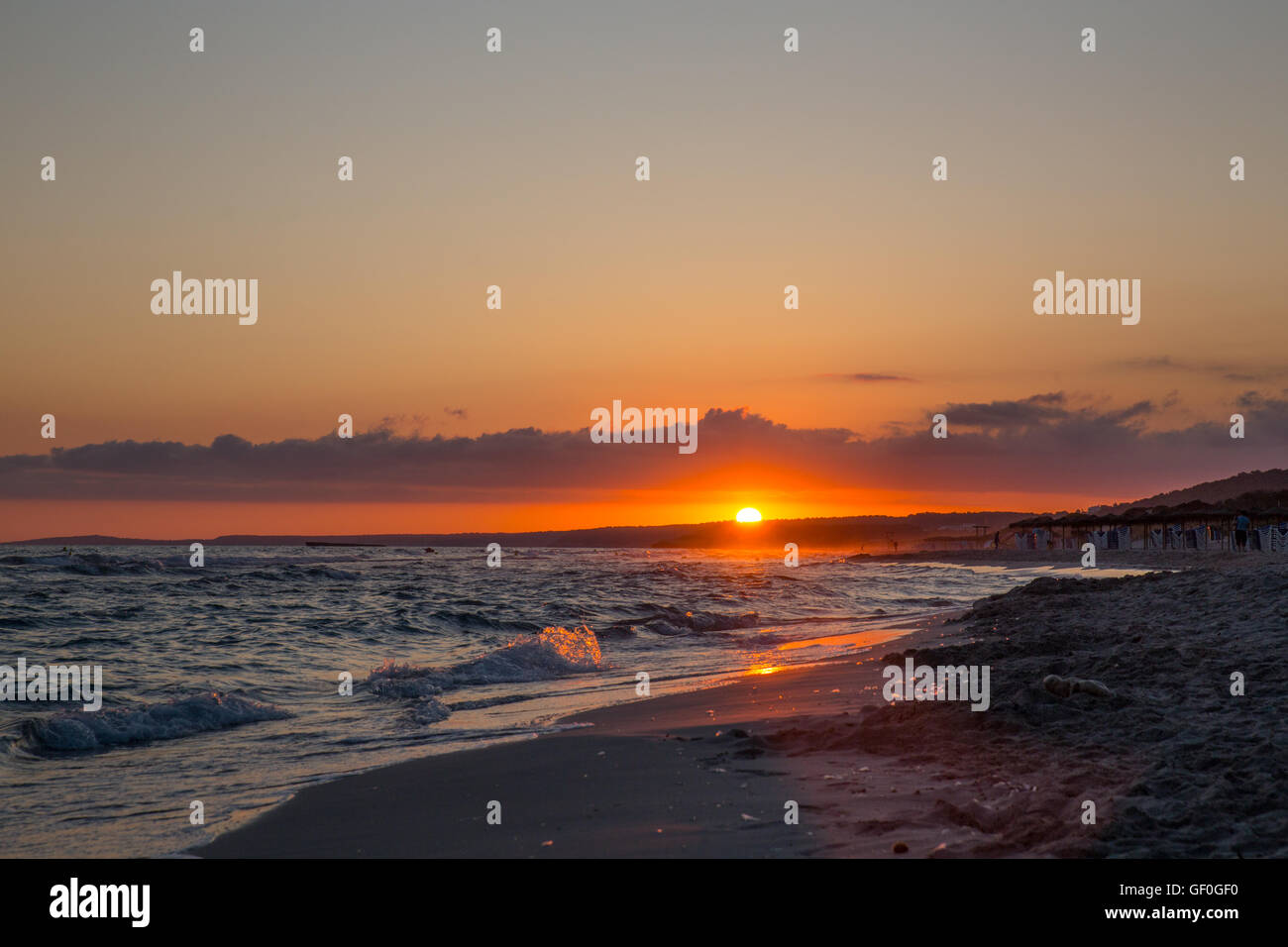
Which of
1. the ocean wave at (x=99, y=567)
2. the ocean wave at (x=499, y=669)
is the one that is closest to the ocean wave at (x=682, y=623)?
the ocean wave at (x=499, y=669)

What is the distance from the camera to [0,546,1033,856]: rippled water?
25.9 feet

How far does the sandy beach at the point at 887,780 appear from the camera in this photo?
4840mm

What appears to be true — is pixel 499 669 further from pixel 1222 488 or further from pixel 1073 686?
pixel 1222 488

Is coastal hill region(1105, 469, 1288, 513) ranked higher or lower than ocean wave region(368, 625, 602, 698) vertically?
higher

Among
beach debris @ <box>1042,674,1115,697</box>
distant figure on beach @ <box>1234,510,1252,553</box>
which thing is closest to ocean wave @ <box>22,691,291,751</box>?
beach debris @ <box>1042,674,1115,697</box>

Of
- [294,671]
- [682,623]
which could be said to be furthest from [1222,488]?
[294,671]

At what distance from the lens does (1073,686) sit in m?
7.76

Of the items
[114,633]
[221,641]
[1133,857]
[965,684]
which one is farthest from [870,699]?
[114,633]

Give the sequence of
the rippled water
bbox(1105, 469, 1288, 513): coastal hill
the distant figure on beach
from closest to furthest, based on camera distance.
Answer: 1. the rippled water
2. the distant figure on beach
3. bbox(1105, 469, 1288, 513): coastal hill

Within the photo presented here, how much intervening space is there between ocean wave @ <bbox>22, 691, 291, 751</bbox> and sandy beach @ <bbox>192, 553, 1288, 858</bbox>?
401 cm

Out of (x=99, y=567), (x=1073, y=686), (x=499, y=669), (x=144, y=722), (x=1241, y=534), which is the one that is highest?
(x=1241, y=534)

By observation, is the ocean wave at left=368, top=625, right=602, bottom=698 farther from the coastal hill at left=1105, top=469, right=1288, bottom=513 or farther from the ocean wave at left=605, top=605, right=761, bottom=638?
the coastal hill at left=1105, top=469, right=1288, bottom=513

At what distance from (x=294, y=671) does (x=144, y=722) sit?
206 inches

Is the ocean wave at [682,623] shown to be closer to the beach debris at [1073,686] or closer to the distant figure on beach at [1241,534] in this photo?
the beach debris at [1073,686]
